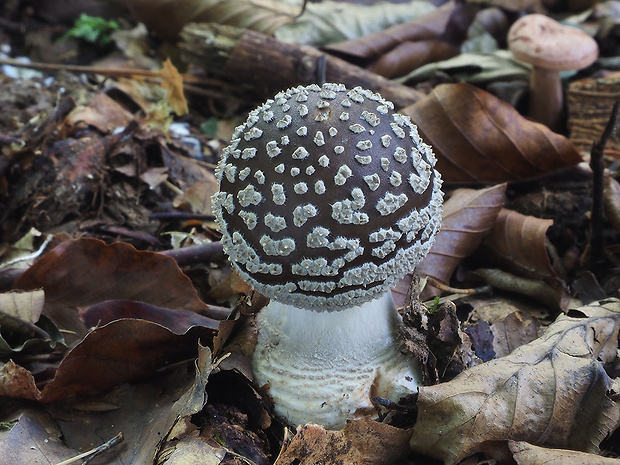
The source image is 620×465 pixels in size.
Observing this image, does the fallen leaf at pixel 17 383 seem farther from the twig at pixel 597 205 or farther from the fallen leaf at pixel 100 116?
the twig at pixel 597 205

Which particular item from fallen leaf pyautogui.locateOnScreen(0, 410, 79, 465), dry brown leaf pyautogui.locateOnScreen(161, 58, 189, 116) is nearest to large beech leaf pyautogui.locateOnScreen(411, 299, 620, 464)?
fallen leaf pyautogui.locateOnScreen(0, 410, 79, 465)

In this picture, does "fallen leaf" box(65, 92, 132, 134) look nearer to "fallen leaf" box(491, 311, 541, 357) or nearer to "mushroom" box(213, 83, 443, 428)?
"mushroom" box(213, 83, 443, 428)

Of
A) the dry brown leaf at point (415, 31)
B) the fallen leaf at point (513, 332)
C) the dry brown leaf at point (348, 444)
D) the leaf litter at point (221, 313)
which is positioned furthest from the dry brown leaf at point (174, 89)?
the dry brown leaf at point (348, 444)

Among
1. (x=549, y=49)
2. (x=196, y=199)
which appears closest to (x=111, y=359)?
(x=196, y=199)

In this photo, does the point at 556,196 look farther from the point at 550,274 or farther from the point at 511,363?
the point at 511,363

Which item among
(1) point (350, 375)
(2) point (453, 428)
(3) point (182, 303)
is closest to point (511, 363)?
(2) point (453, 428)
